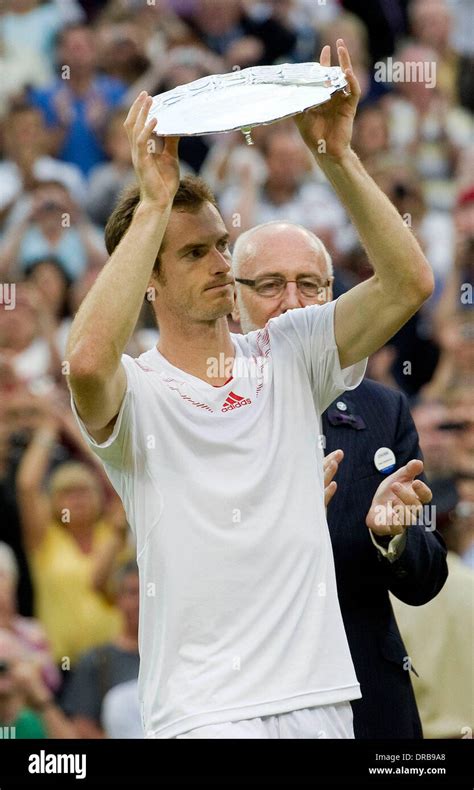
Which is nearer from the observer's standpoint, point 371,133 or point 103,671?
point 103,671

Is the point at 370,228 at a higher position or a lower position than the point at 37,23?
lower

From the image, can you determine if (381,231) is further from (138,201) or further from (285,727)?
(285,727)

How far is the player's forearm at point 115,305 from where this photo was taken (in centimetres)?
246

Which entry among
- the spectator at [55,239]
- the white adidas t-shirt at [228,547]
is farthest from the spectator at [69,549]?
the white adidas t-shirt at [228,547]

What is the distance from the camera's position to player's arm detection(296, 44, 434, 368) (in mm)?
2557

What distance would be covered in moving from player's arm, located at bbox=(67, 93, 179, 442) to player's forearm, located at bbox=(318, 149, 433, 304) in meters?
0.31

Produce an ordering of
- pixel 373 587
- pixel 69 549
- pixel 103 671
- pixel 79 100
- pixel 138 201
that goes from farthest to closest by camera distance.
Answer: pixel 79 100 < pixel 69 549 < pixel 103 671 < pixel 373 587 < pixel 138 201

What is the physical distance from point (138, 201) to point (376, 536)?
891mm

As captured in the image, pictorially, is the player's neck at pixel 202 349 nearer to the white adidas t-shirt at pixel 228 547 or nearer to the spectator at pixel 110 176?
the white adidas t-shirt at pixel 228 547

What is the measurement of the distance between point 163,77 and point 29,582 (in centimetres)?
296

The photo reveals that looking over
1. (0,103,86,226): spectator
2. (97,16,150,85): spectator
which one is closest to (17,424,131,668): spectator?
(0,103,86,226): spectator

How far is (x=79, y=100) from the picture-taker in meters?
7.08

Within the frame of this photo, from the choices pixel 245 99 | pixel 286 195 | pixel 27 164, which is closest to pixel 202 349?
pixel 245 99

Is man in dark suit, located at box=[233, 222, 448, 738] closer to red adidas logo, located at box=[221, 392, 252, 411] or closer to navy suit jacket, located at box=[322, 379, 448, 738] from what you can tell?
navy suit jacket, located at box=[322, 379, 448, 738]
